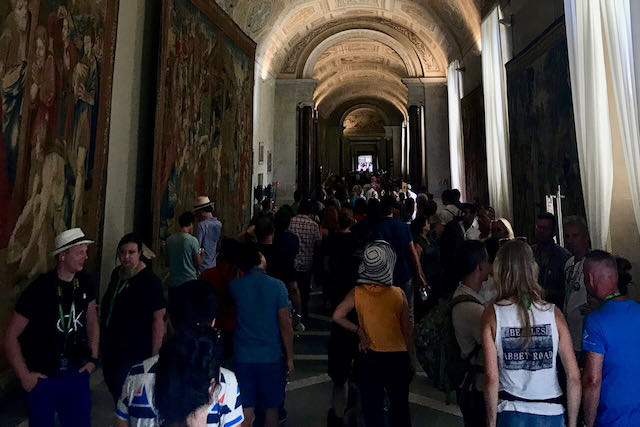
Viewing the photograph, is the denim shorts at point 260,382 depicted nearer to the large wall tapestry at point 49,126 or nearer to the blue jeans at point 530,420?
the blue jeans at point 530,420

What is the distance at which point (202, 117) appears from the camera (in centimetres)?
831

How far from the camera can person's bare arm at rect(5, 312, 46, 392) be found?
2.48 metres

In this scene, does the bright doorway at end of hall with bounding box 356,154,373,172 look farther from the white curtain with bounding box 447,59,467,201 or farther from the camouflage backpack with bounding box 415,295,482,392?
the camouflage backpack with bounding box 415,295,482,392

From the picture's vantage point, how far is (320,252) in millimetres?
7133

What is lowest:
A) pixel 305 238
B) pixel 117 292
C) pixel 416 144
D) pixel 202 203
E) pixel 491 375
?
pixel 491 375

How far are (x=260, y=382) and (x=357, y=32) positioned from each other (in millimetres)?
17372

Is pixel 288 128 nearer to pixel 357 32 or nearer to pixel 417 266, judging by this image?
pixel 357 32

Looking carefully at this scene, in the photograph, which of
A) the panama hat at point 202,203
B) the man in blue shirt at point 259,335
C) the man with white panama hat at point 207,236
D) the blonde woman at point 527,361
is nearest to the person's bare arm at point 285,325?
the man in blue shirt at point 259,335

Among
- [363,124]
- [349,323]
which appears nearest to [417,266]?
[349,323]

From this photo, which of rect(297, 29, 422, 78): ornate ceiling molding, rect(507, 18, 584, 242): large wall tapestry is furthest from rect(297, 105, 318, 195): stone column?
rect(507, 18, 584, 242): large wall tapestry

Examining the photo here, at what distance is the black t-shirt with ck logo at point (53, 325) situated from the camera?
2557mm

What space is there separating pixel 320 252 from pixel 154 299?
4283mm

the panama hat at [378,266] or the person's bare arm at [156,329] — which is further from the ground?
the panama hat at [378,266]

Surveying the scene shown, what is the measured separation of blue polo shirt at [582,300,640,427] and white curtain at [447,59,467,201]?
12183 mm
